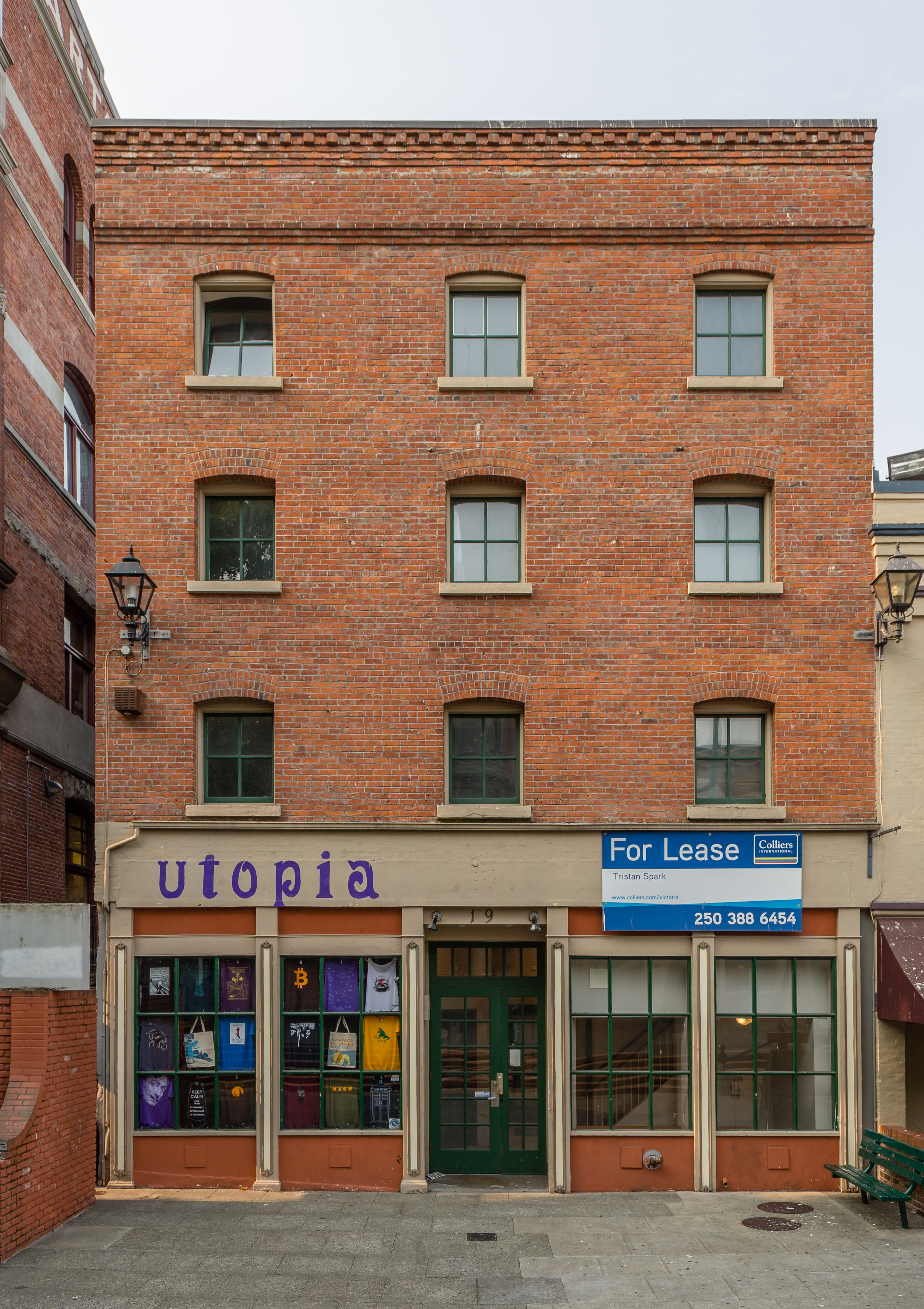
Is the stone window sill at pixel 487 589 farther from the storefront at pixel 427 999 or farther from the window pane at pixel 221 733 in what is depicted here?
the window pane at pixel 221 733

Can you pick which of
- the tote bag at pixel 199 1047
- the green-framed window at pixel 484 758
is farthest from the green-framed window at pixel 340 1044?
the green-framed window at pixel 484 758

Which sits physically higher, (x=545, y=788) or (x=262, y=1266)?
(x=545, y=788)

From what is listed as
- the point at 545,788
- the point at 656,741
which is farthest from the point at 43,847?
the point at 656,741

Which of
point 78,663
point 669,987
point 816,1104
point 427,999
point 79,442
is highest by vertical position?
point 79,442

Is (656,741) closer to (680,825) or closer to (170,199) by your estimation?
(680,825)

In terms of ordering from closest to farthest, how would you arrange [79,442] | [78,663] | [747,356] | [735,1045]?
[735,1045] < [747,356] < [78,663] < [79,442]

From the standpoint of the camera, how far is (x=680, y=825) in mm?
15141

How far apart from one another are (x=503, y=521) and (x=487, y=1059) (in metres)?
7.47

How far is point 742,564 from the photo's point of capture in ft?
52.0

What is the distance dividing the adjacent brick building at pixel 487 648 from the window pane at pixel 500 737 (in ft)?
0.22

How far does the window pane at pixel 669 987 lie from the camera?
15.1 m

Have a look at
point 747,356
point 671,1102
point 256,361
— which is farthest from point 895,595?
point 256,361

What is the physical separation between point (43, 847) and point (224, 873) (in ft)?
17.1

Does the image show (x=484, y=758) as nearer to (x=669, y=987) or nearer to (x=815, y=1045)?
(x=669, y=987)
